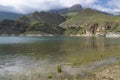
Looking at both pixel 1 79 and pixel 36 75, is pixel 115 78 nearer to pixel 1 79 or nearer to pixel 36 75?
pixel 36 75

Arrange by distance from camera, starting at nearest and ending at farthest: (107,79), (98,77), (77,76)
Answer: (107,79)
(98,77)
(77,76)

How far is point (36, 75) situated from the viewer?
43.0 meters

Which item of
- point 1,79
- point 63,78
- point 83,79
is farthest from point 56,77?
point 1,79

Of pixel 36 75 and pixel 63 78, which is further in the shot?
pixel 36 75

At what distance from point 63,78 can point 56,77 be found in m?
1.68

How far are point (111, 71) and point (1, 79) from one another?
675 inches

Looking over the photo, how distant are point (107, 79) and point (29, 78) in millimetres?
11830

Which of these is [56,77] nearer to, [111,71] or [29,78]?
[29,78]

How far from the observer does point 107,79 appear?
35.8 meters

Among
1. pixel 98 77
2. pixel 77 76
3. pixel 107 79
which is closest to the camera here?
pixel 107 79

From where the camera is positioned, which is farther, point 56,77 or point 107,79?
point 56,77

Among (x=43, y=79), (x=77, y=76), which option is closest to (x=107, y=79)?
(x=77, y=76)

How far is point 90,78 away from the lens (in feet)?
124

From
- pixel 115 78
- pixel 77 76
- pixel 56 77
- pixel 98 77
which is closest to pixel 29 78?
pixel 56 77
